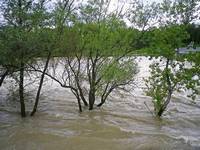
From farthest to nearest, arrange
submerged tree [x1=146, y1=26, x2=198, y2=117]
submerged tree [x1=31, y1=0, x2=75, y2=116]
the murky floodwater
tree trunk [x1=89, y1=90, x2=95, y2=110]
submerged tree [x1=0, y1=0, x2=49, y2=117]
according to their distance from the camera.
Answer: tree trunk [x1=89, y1=90, x2=95, y2=110] < submerged tree [x1=146, y1=26, x2=198, y2=117] < submerged tree [x1=31, y1=0, x2=75, y2=116] < submerged tree [x1=0, y1=0, x2=49, y2=117] < the murky floodwater

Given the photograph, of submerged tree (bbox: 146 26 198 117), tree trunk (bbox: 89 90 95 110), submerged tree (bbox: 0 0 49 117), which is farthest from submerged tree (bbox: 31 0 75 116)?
submerged tree (bbox: 146 26 198 117)

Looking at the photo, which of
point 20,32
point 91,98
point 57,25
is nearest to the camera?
point 20,32

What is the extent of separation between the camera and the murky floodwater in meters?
12.5

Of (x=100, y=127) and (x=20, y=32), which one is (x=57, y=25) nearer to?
(x=20, y=32)

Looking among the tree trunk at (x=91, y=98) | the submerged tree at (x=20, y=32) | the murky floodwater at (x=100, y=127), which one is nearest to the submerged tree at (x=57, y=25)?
the submerged tree at (x=20, y=32)

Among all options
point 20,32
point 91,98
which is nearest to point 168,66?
point 91,98

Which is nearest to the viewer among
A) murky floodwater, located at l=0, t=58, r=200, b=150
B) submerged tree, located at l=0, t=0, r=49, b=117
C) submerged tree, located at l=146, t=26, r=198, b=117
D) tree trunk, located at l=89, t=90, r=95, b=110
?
murky floodwater, located at l=0, t=58, r=200, b=150

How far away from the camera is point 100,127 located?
49.6 ft

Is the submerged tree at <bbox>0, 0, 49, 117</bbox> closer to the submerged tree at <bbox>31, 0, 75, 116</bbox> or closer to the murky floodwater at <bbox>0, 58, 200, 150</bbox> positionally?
the submerged tree at <bbox>31, 0, 75, 116</bbox>

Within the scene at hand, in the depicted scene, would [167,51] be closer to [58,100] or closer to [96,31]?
[96,31]

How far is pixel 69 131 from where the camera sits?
14344 mm

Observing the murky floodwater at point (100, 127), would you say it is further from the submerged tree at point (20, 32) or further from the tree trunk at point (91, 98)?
the submerged tree at point (20, 32)

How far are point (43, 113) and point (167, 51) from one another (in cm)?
649

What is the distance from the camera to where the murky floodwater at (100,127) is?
41.0 feet
